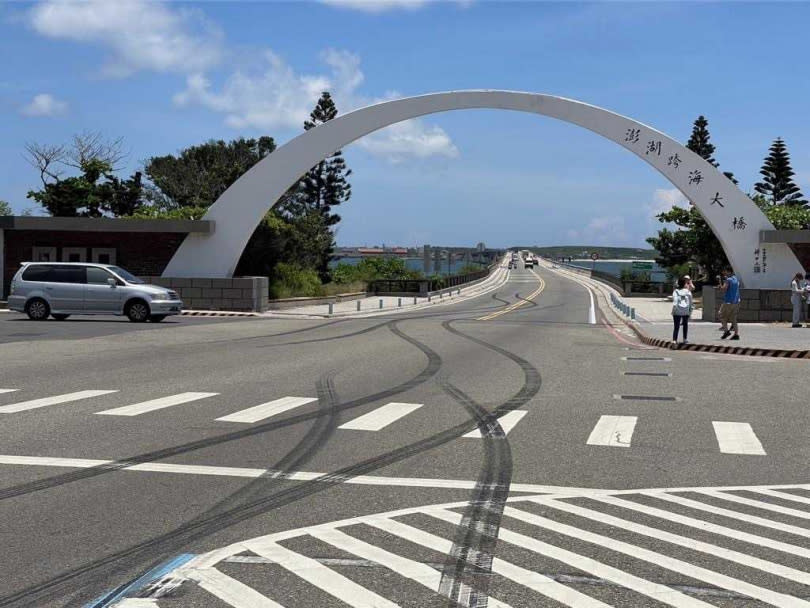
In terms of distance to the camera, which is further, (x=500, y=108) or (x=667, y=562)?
(x=500, y=108)

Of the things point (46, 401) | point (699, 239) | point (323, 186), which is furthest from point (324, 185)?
point (46, 401)

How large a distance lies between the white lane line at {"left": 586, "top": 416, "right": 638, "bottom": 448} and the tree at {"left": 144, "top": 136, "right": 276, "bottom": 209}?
64950mm

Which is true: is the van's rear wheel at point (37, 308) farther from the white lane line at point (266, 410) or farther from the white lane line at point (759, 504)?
the white lane line at point (759, 504)

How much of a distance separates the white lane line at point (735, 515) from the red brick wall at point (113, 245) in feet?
110

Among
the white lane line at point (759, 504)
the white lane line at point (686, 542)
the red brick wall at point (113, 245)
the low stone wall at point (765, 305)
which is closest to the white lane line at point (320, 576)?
the white lane line at point (686, 542)

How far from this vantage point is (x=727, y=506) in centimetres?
696

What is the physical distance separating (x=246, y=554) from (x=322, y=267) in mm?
64745

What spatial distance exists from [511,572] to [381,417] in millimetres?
6011

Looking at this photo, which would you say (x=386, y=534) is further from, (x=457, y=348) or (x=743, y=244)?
(x=743, y=244)

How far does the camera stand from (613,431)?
10.4 metres

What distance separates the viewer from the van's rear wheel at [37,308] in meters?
28.6

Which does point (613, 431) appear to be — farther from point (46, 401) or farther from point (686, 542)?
point (46, 401)

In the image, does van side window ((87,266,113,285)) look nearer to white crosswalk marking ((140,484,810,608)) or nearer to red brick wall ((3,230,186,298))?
red brick wall ((3,230,186,298))

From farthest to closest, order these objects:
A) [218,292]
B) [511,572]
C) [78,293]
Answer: [218,292] → [78,293] → [511,572]
